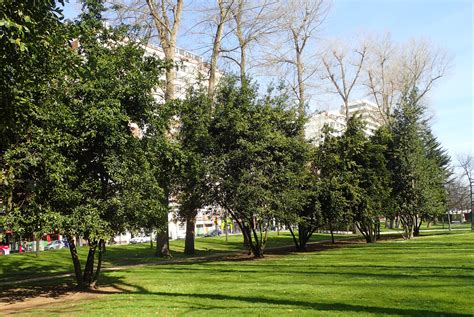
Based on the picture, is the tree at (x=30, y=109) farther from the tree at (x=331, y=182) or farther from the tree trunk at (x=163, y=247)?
the tree at (x=331, y=182)

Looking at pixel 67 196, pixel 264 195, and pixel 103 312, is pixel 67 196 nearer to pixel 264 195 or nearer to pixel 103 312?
pixel 103 312

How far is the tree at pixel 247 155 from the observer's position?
1908 cm

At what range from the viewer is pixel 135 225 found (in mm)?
12609

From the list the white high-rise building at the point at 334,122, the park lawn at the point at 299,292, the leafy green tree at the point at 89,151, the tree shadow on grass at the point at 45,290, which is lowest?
the tree shadow on grass at the point at 45,290

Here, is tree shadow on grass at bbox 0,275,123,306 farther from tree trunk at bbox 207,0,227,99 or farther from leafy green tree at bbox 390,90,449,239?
leafy green tree at bbox 390,90,449,239

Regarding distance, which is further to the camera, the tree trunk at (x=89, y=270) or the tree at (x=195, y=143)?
the tree at (x=195, y=143)

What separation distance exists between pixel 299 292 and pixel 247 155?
30.0 ft

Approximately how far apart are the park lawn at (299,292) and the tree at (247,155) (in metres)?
3.79

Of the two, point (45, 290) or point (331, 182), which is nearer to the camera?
point (45, 290)

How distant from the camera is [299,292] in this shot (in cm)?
1069

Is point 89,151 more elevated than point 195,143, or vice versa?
point 195,143

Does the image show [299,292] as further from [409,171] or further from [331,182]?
[409,171]

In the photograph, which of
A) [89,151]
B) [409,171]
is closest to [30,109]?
[89,151]

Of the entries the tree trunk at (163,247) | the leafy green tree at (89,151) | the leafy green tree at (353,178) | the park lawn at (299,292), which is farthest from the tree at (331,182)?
the leafy green tree at (89,151)
